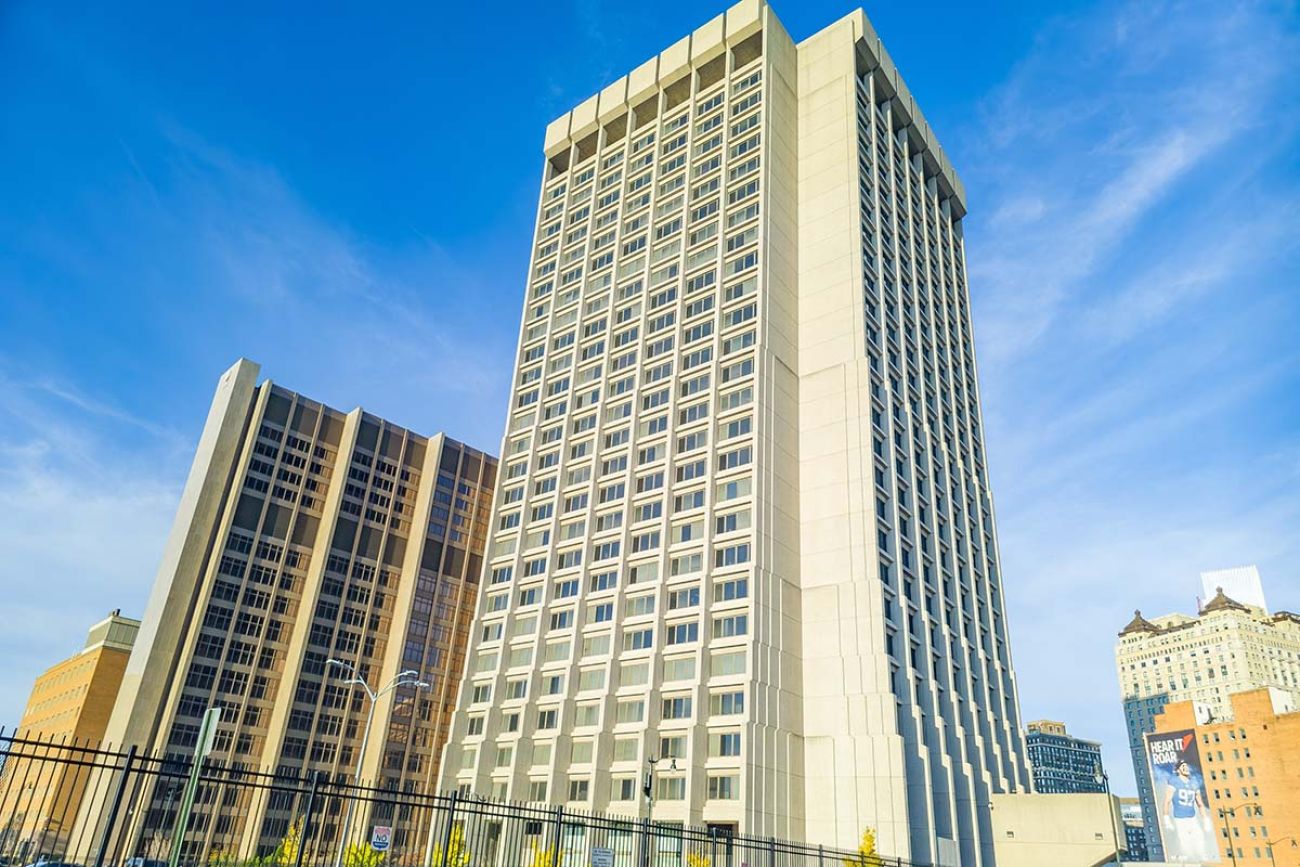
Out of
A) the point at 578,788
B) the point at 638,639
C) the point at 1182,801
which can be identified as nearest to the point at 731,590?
the point at 638,639

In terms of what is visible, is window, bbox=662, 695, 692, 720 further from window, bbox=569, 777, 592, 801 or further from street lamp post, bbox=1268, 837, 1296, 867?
street lamp post, bbox=1268, 837, 1296, 867

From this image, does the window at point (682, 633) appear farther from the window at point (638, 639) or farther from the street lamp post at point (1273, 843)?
the street lamp post at point (1273, 843)

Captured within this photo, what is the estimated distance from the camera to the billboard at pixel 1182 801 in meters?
129

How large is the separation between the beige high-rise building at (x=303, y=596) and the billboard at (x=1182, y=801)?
357 feet

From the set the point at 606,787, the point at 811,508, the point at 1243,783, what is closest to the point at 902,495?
the point at 811,508

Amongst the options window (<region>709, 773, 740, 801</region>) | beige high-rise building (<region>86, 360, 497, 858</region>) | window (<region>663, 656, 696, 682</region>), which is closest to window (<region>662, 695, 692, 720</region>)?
window (<region>663, 656, 696, 682</region>)

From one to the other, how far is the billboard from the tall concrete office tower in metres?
73.6

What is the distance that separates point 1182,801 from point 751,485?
111 metres

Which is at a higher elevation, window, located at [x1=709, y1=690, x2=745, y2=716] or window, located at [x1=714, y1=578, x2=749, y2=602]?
window, located at [x1=714, y1=578, x2=749, y2=602]

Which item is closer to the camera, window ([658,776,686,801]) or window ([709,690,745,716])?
window ([658,776,686,801])

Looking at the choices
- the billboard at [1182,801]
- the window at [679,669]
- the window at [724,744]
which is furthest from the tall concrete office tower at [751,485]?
the billboard at [1182,801]

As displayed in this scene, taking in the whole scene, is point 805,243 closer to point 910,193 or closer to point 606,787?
point 910,193

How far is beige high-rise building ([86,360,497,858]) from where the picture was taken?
94.5m

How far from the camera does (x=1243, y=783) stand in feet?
453
